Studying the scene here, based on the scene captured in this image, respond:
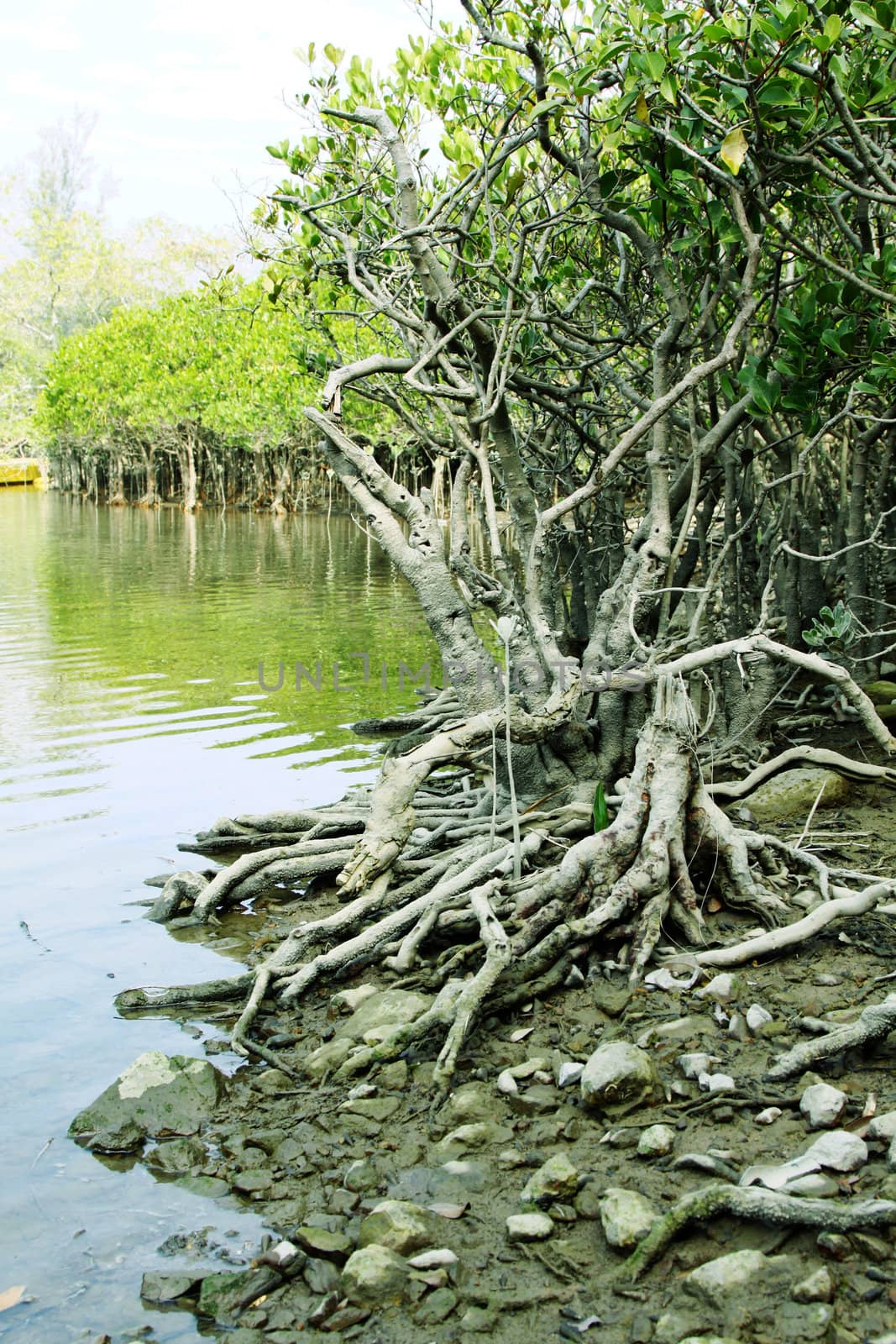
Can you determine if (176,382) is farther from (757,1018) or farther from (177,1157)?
(757,1018)

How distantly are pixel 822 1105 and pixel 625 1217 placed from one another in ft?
2.32

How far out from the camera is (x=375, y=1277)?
9.81 ft

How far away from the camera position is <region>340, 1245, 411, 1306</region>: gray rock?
2.96 meters

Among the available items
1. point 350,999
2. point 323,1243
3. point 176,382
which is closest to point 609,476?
point 350,999

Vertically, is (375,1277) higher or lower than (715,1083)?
lower

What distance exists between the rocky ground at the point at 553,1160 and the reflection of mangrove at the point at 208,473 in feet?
118

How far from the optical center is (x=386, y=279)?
7707mm

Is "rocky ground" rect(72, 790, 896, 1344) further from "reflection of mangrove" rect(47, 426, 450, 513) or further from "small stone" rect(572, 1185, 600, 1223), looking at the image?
"reflection of mangrove" rect(47, 426, 450, 513)

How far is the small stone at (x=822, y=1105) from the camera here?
3.25 metres

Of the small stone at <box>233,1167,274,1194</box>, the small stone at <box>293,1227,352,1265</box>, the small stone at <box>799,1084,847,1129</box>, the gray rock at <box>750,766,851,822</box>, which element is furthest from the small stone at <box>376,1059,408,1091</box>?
the gray rock at <box>750,766,851,822</box>

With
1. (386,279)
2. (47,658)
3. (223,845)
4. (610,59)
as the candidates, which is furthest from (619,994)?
(47,658)

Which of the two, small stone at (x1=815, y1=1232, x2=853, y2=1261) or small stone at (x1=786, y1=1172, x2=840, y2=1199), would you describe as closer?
small stone at (x1=815, y1=1232, x2=853, y2=1261)

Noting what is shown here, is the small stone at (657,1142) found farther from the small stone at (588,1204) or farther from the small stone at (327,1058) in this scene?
the small stone at (327,1058)

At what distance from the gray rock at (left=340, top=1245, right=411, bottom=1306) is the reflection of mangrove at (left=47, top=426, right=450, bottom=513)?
36938mm
